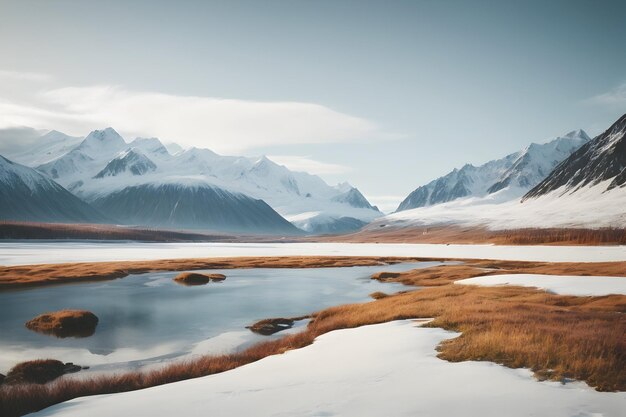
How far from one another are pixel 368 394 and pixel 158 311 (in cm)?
3226

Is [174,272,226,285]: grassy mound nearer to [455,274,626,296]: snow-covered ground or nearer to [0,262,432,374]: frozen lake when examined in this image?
[0,262,432,374]: frozen lake

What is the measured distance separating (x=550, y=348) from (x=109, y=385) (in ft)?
57.2

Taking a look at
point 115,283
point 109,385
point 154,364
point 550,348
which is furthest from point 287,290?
point 550,348

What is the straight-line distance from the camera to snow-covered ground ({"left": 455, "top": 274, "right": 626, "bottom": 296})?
34731 mm

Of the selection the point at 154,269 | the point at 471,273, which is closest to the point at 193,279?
the point at 154,269

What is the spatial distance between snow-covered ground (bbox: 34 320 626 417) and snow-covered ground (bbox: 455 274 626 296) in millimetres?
25275

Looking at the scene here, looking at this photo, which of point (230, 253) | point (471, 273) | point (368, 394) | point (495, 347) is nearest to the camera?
point (368, 394)

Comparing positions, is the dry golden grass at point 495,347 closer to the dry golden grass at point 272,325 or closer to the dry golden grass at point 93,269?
the dry golden grass at point 272,325

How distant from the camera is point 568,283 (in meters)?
40.2

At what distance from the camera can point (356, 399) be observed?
1169 centimetres

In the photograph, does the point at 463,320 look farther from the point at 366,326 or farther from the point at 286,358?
the point at 286,358

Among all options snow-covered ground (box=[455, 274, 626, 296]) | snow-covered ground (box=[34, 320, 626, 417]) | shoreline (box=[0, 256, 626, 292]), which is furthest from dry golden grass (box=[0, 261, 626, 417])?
shoreline (box=[0, 256, 626, 292])

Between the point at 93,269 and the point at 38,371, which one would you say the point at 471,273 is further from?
the point at 93,269

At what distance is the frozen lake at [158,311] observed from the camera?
2486 cm
